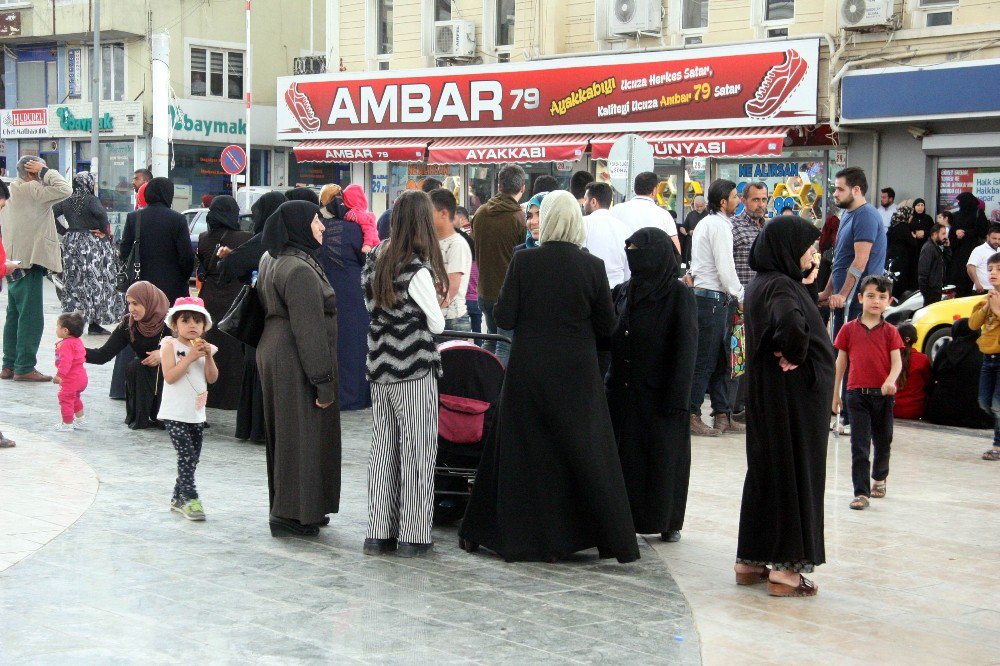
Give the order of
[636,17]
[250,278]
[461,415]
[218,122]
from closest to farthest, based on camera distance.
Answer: [461,415], [250,278], [636,17], [218,122]

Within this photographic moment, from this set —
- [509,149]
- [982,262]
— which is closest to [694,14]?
[509,149]

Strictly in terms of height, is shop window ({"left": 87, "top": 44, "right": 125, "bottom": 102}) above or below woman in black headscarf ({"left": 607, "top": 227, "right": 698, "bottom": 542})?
above

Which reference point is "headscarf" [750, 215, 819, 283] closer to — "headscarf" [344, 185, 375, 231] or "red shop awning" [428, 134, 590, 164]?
"headscarf" [344, 185, 375, 231]

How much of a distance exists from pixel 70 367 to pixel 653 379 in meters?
5.10

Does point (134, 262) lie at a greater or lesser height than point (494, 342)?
greater

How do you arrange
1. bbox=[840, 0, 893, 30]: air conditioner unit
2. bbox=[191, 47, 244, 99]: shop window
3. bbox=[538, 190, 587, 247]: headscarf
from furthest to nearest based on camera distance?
bbox=[191, 47, 244, 99]: shop window → bbox=[840, 0, 893, 30]: air conditioner unit → bbox=[538, 190, 587, 247]: headscarf

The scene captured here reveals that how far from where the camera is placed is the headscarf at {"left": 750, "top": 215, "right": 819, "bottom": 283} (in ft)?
20.7

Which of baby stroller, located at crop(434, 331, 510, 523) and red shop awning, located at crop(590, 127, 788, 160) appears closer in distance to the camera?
baby stroller, located at crop(434, 331, 510, 523)

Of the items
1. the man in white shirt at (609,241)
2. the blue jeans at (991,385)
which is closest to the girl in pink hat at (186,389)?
the man in white shirt at (609,241)

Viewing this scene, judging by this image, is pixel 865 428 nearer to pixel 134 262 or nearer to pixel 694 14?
pixel 134 262

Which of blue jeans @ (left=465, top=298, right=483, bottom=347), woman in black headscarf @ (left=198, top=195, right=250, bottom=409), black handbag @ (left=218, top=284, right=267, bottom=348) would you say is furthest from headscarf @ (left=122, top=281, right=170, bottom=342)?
blue jeans @ (left=465, top=298, right=483, bottom=347)

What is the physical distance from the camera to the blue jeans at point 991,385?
393 inches

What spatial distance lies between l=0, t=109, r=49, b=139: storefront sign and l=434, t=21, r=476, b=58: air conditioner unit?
1782 centimetres

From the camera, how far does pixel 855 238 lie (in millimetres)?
10750
